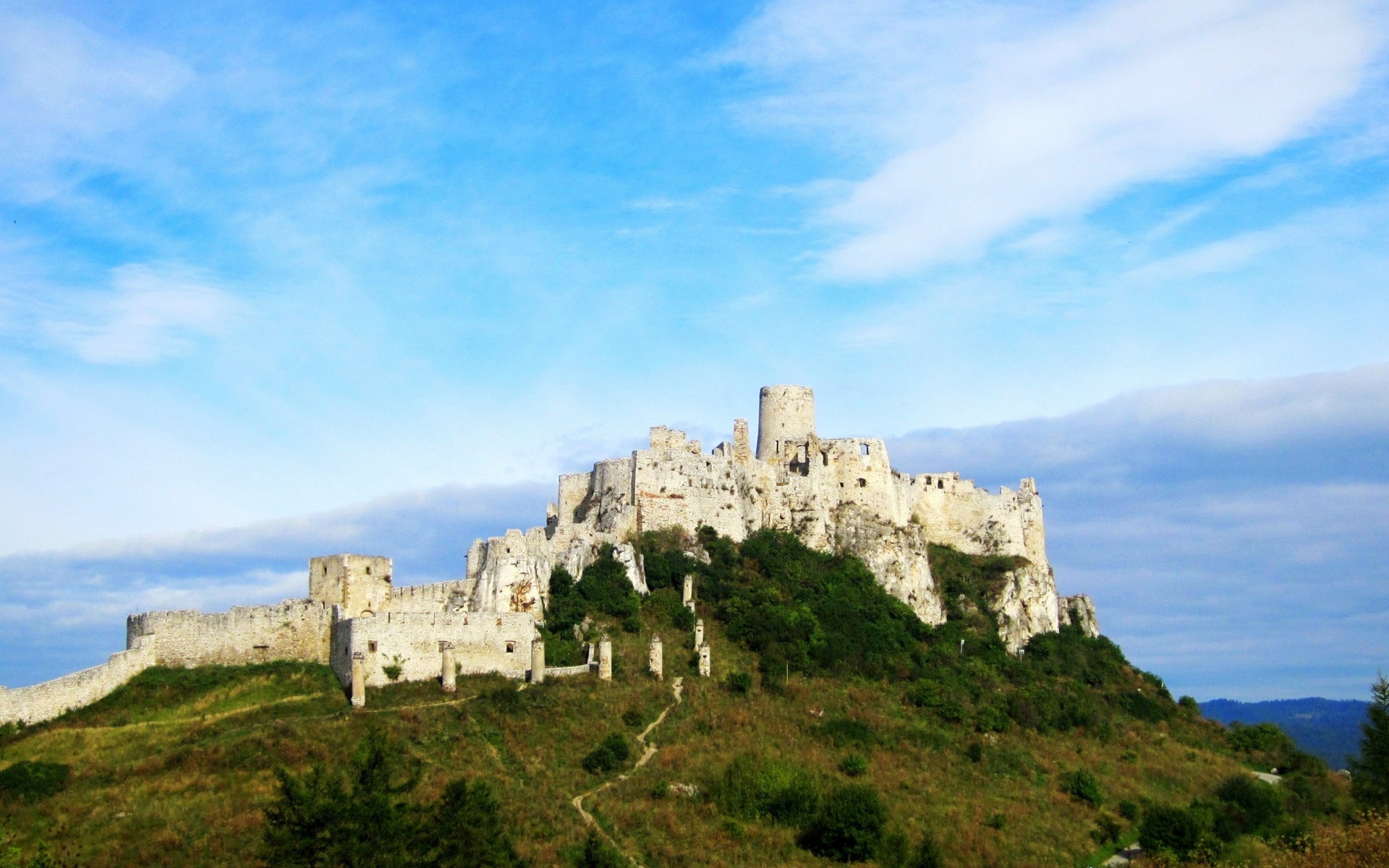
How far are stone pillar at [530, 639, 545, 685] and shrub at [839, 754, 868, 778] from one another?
11343mm

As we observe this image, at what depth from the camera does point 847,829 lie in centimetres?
4394

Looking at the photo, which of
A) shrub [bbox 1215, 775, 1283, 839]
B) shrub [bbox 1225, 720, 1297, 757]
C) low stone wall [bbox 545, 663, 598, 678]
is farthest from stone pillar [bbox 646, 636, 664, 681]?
shrub [bbox 1225, 720, 1297, 757]

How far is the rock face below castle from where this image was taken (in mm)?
59000

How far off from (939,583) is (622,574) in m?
19.7

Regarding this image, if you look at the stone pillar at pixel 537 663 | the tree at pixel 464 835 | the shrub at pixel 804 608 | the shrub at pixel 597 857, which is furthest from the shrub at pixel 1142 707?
the tree at pixel 464 835

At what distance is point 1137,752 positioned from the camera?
60.2m

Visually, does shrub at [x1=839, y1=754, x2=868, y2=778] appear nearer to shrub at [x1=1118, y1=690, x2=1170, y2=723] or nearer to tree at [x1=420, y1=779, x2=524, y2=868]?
tree at [x1=420, y1=779, x2=524, y2=868]

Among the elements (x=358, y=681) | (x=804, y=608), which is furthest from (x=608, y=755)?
(x=804, y=608)

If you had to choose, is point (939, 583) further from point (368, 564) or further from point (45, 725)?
point (45, 725)

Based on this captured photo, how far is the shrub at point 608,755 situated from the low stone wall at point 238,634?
10.6 metres

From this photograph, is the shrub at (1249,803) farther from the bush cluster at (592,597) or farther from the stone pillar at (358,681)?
the stone pillar at (358,681)

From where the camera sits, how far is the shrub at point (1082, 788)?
174 feet

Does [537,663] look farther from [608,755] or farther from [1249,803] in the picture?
[1249,803]

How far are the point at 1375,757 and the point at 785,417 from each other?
32658 mm
